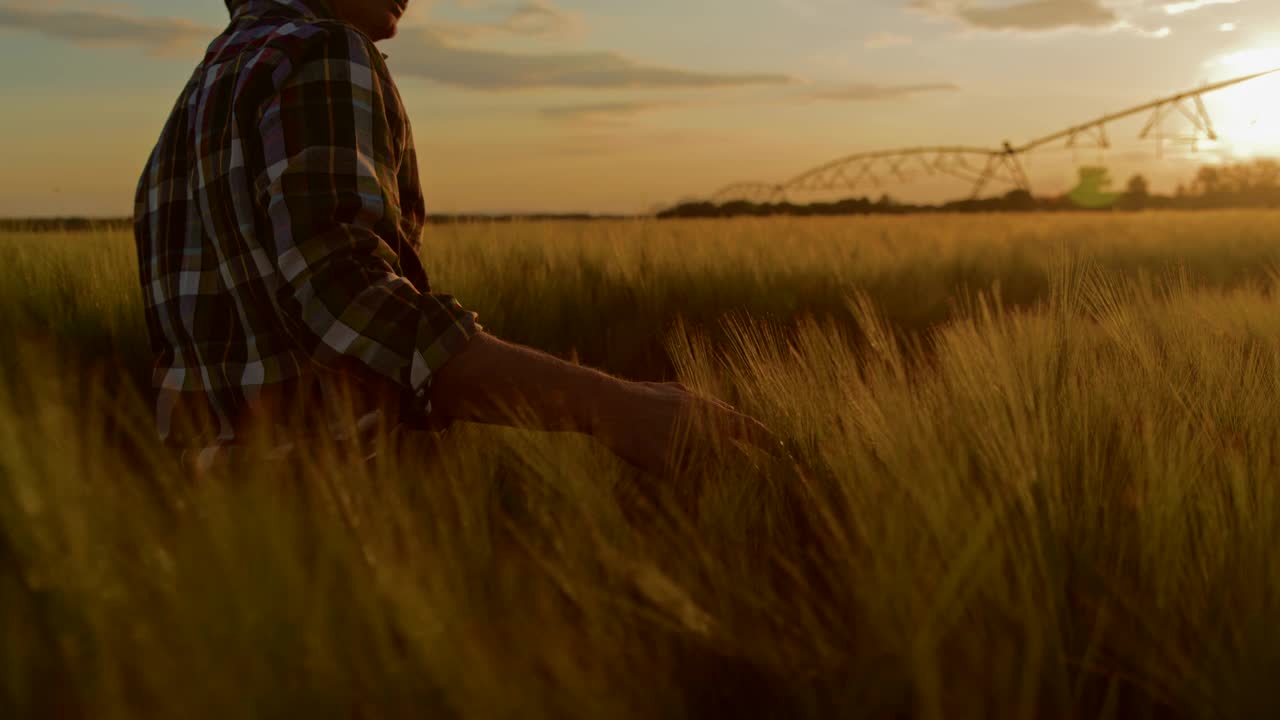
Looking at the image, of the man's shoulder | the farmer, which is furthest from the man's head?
the man's shoulder

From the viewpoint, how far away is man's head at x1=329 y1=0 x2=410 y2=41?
5.13 feet

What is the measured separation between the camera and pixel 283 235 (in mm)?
1088

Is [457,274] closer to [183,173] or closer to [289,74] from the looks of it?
[183,173]

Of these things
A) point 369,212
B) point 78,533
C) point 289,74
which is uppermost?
point 289,74

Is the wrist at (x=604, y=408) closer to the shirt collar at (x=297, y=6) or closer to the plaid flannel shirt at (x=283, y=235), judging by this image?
the plaid flannel shirt at (x=283, y=235)

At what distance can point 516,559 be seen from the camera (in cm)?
84

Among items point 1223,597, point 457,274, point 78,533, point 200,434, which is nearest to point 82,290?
point 457,274

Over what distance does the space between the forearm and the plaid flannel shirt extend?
0.03 metres

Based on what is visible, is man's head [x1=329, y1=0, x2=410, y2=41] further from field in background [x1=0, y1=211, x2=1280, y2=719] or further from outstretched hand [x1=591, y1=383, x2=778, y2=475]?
outstretched hand [x1=591, y1=383, x2=778, y2=475]

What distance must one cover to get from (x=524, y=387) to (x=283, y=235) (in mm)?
364

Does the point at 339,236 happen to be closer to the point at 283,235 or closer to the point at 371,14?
the point at 283,235

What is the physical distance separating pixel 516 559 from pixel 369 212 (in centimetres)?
53

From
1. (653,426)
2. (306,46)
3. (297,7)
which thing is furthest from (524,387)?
(297,7)

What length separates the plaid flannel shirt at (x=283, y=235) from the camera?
1072mm
